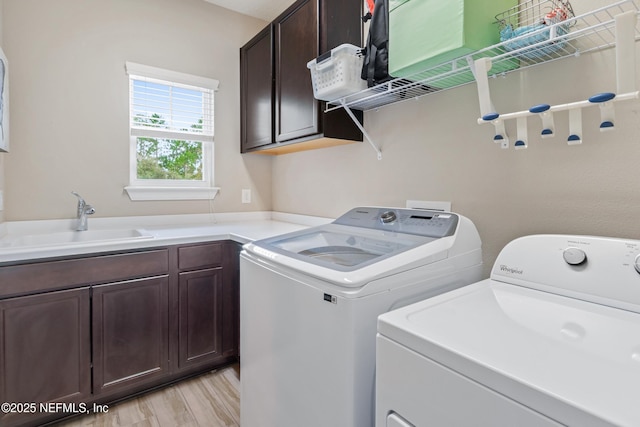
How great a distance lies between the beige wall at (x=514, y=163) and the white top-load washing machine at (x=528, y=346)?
26 cm

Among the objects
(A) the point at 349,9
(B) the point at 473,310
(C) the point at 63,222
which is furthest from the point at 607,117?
(C) the point at 63,222

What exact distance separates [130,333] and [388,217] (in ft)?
5.17

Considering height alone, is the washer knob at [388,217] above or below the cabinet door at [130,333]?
above

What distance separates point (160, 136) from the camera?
2.53 m

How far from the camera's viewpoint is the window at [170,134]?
244cm

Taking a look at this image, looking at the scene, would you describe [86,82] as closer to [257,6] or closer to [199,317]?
[257,6]

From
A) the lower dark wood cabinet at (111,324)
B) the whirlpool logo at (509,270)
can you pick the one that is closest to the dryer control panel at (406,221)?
the whirlpool logo at (509,270)

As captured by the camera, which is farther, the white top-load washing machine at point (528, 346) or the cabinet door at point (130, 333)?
the cabinet door at point (130, 333)

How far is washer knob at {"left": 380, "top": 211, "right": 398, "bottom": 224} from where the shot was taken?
4.99ft

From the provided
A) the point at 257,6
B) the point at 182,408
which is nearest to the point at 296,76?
the point at 257,6

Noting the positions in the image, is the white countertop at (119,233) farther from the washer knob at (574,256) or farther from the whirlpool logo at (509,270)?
the washer knob at (574,256)

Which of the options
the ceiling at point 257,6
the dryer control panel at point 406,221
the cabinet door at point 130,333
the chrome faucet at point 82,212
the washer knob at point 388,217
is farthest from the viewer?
the ceiling at point 257,6

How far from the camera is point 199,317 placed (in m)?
2.10

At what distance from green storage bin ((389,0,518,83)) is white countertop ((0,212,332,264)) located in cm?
124
